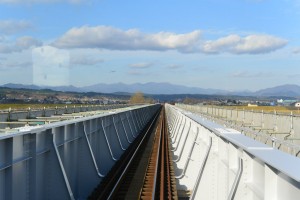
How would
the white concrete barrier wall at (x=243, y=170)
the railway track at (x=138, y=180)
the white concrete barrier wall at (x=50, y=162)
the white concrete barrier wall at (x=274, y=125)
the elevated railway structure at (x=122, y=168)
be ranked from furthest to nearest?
the white concrete barrier wall at (x=274, y=125), the railway track at (x=138, y=180), the white concrete barrier wall at (x=50, y=162), the elevated railway structure at (x=122, y=168), the white concrete barrier wall at (x=243, y=170)

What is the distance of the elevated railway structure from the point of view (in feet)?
17.2

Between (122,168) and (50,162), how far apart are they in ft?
32.2

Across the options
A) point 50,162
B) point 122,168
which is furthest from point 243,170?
point 122,168

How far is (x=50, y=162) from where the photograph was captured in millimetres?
9781

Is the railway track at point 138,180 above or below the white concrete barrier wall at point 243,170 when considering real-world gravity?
below

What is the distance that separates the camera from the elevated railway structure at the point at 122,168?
525cm

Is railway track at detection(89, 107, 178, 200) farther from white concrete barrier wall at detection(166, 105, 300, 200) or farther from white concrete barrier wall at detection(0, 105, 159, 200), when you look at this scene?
white concrete barrier wall at detection(166, 105, 300, 200)

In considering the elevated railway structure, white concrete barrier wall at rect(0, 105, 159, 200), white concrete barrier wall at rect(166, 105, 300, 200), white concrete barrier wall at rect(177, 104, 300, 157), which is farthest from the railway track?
white concrete barrier wall at rect(177, 104, 300, 157)

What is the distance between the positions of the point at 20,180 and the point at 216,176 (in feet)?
11.9

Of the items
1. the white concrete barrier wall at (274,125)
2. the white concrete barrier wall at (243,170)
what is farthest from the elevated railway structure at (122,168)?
the white concrete barrier wall at (274,125)

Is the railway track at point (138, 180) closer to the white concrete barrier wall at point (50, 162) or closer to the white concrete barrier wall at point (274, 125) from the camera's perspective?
the white concrete barrier wall at point (50, 162)

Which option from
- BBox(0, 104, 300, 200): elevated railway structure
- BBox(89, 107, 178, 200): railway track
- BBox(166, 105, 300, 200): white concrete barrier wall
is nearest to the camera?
BBox(166, 105, 300, 200): white concrete barrier wall

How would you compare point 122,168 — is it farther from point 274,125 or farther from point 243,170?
point 243,170

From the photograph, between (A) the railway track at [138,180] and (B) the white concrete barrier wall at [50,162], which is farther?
(A) the railway track at [138,180]
